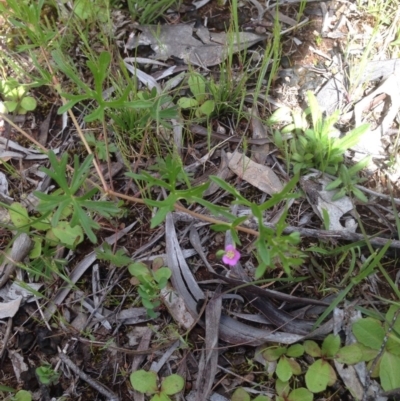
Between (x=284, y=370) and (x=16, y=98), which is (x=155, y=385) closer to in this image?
(x=284, y=370)

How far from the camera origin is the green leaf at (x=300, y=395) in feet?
6.04

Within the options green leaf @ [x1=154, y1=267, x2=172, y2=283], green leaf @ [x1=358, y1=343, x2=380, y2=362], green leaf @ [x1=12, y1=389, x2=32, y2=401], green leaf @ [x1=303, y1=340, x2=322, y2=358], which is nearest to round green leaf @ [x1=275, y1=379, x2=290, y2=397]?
green leaf @ [x1=303, y1=340, x2=322, y2=358]

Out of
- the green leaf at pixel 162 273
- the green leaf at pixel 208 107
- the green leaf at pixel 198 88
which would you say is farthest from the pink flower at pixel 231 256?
the green leaf at pixel 198 88

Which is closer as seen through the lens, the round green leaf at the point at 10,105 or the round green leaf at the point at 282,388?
the round green leaf at the point at 282,388

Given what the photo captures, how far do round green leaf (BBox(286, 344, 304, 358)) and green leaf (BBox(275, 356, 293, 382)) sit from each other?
0.10 ft

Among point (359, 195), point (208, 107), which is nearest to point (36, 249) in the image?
point (208, 107)

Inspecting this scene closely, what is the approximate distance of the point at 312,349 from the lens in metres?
1.93

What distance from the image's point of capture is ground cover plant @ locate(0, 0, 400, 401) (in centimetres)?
→ 190

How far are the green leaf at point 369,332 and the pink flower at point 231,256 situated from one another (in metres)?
0.54

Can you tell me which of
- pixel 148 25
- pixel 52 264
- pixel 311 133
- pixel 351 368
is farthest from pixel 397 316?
pixel 148 25

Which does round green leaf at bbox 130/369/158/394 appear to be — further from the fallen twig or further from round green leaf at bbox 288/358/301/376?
round green leaf at bbox 288/358/301/376

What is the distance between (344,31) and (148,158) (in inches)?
50.8

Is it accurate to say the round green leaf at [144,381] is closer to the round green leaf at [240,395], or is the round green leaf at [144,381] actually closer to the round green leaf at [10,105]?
the round green leaf at [240,395]

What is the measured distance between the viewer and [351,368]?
Answer: 75.5 inches
